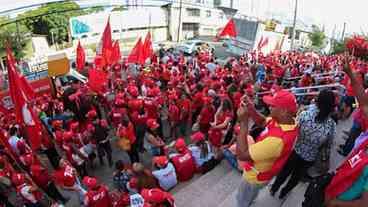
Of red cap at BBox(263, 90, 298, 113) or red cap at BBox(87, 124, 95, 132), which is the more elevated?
red cap at BBox(263, 90, 298, 113)

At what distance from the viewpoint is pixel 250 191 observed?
3404 millimetres

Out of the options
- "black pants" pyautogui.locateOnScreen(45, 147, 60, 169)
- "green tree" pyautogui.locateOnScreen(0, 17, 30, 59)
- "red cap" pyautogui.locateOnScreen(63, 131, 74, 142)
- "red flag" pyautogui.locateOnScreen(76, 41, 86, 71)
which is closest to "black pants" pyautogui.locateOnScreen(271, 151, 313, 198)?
"red cap" pyautogui.locateOnScreen(63, 131, 74, 142)

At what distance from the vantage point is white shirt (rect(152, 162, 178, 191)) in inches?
211

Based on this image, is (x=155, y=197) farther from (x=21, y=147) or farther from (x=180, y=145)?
(x=21, y=147)

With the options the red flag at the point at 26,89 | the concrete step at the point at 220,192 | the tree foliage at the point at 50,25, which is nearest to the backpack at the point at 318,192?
the concrete step at the point at 220,192

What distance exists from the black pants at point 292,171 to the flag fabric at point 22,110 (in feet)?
14.6

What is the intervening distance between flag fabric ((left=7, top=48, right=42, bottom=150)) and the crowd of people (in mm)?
331

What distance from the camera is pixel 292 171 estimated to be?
3971 millimetres

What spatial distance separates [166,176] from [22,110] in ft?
9.77

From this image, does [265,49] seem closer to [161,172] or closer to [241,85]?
[241,85]

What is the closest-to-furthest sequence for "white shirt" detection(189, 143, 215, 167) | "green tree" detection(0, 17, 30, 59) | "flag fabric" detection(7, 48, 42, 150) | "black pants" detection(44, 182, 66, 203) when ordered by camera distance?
1. "black pants" detection(44, 182, 66, 203)
2. "white shirt" detection(189, 143, 215, 167)
3. "flag fabric" detection(7, 48, 42, 150)
4. "green tree" detection(0, 17, 30, 59)

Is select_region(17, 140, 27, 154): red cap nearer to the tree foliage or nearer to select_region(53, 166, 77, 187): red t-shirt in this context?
select_region(53, 166, 77, 187): red t-shirt

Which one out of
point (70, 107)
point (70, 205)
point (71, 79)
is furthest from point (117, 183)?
point (71, 79)

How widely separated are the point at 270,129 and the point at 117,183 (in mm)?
3441
